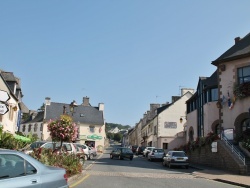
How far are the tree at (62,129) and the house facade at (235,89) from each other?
12.8 meters

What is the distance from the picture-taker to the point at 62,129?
20.7 m

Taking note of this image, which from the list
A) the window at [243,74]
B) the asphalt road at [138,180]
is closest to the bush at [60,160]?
the asphalt road at [138,180]

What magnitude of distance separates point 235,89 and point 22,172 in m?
24.3

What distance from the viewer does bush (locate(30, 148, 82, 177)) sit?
14383 millimetres

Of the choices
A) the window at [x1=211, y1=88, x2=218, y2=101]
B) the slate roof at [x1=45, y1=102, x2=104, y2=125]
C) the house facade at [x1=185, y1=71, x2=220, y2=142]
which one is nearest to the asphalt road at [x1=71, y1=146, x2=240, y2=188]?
the house facade at [x1=185, y1=71, x2=220, y2=142]

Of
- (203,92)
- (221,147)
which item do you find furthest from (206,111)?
(221,147)

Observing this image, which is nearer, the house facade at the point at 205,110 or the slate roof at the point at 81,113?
the house facade at the point at 205,110

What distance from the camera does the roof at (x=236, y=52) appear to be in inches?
1095

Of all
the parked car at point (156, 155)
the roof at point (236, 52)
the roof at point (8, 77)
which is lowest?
the parked car at point (156, 155)

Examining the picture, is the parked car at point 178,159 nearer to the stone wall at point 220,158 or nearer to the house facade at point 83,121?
the stone wall at point 220,158

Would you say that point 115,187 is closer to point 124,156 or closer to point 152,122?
point 124,156

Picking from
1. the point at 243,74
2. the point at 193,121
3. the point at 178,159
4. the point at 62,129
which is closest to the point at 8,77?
the point at 62,129

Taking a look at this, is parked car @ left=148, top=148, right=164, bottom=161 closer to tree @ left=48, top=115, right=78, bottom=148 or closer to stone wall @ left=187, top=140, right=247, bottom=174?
stone wall @ left=187, top=140, right=247, bottom=174

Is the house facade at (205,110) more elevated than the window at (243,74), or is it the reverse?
the window at (243,74)
